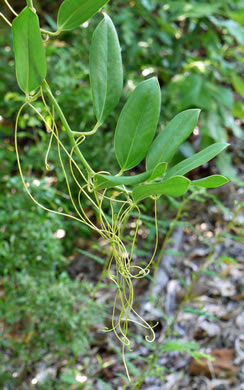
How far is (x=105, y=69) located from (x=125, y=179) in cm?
18

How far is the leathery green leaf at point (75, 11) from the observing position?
20.5 inches

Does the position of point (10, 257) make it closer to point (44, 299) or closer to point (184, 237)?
point (44, 299)

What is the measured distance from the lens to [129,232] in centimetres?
213

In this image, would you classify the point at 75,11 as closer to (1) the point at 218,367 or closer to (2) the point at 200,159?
(2) the point at 200,159

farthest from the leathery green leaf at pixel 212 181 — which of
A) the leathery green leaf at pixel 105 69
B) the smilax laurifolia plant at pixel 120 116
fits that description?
the leathery green leaf at pixel 105 69

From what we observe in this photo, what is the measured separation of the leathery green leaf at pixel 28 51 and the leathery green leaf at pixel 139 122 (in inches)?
4.2

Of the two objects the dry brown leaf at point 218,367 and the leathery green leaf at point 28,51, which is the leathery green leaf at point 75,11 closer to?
the leathery green leaf at point 28,51

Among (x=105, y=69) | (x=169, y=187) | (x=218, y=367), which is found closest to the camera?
(x=169, y=187)

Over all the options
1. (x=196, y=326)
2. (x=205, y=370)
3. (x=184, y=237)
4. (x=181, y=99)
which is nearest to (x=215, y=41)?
(x=181, y=99)

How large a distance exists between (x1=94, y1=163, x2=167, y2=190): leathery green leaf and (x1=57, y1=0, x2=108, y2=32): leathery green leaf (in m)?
0.20

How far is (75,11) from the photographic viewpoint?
1.75 feet

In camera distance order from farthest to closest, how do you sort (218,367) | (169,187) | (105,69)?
(218,367)
(105,69)
(169,187)

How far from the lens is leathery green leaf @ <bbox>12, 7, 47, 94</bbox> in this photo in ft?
1.53

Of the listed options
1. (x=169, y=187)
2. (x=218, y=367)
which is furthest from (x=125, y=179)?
(x=218, y=367)
